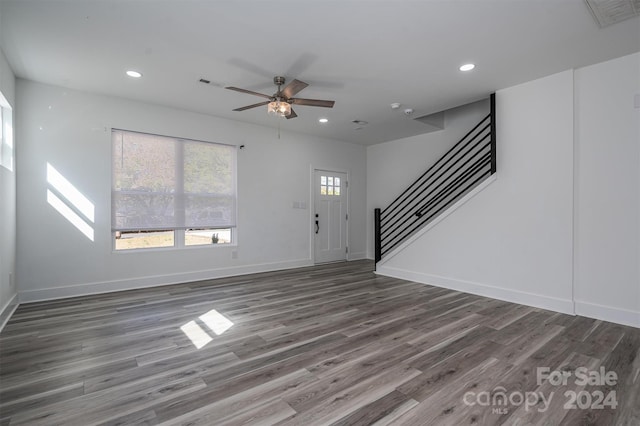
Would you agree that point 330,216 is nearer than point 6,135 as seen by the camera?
No

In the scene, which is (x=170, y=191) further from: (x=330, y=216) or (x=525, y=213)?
(x=525, y=213)

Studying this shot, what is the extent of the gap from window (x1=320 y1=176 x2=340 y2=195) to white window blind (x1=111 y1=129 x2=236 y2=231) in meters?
2.13

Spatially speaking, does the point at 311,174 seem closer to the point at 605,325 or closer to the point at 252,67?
the point at 252,67

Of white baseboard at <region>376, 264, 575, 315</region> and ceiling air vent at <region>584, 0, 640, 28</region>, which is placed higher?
ceiling air vent at <region>584, 0, 640, 28</region>

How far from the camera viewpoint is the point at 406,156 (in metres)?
6.83

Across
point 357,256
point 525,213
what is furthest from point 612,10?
point 357,256

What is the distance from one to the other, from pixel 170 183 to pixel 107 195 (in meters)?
0.88

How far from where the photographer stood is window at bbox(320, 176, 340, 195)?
692 cm

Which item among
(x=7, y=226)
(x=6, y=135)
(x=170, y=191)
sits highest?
(x=6, y=135)

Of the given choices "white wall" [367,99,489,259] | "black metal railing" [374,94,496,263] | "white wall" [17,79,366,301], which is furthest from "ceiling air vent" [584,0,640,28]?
"white wall" [17,79,366,301]

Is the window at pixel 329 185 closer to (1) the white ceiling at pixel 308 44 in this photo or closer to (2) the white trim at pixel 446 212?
(2) the white trim at pixel 446 212

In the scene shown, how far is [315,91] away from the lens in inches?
165

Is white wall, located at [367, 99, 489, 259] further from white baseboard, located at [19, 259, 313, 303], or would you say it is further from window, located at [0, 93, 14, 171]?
window, located at [0, 93, 14, 171]

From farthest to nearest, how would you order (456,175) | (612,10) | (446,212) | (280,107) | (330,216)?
1. (330,216)
2. (456,175)
3. (446,212)
4. (280,107)
5. (612,10)
